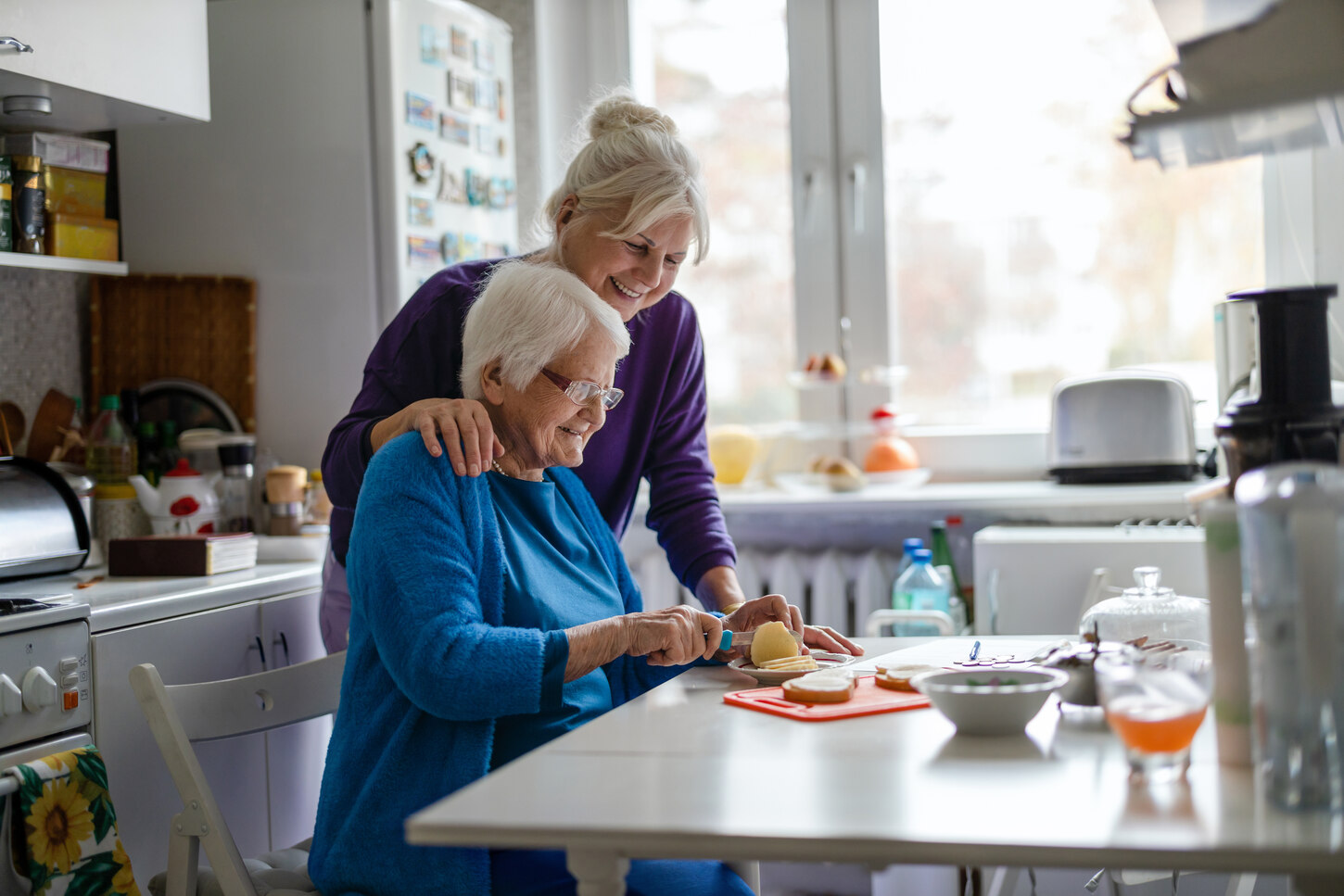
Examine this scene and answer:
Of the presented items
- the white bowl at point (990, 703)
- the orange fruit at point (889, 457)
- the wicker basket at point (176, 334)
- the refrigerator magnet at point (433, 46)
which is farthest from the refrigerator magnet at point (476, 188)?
the white bowl at point (990, 703)

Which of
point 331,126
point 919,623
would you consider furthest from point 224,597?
point 919,623

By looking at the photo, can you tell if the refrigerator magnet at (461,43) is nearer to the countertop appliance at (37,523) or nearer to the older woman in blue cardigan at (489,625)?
the countertop appliance at (37,523)

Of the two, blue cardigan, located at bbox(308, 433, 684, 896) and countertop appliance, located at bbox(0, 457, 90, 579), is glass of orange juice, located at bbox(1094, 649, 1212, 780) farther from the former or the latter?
countertop appliance, located at bbox(0, 457, 90, 579)

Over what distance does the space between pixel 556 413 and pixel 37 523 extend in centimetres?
110

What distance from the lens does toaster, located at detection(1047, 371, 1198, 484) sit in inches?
95.7

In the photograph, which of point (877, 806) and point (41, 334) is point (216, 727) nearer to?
point (877, 806)

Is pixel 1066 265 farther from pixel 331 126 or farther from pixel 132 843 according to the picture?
pixel 132 843

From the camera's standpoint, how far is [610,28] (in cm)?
314

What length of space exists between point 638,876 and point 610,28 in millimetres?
2435

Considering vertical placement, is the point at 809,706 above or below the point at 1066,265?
below

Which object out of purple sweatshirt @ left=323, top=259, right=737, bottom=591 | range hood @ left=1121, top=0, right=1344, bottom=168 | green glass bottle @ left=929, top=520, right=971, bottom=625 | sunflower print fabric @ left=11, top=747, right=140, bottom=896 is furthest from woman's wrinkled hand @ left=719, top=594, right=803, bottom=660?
green glass bottle @ left=929, top=520, right=971, bottom=625

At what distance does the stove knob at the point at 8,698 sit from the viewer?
5.22 feet

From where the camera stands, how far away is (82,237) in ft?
7.57

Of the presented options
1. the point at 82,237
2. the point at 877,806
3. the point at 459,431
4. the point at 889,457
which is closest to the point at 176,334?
the point at 82,237
